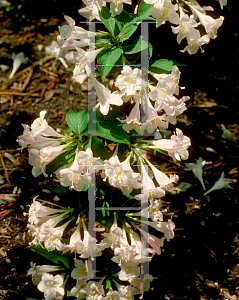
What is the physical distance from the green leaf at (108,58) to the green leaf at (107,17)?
0.40 feet

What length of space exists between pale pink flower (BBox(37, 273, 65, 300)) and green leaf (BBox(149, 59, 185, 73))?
5.12 ft

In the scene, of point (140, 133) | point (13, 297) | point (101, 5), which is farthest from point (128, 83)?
point (13, 297)

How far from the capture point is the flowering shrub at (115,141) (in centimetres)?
160

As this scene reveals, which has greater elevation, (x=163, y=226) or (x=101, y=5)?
(x=101, y=5)

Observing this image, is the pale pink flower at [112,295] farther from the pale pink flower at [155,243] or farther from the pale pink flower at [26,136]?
the pale pink flower at [26,136]

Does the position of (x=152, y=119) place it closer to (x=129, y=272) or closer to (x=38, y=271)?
(x=129, y=272)

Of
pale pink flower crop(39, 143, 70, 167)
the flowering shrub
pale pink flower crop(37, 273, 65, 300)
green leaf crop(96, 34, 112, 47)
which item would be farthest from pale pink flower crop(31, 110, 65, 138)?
pale pink flower crop(37, 273, 65, 300)

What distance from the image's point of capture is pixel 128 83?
156 centimetres

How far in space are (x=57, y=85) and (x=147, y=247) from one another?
2.22 m

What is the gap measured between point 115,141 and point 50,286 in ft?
3.67

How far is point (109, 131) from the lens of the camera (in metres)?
1.70

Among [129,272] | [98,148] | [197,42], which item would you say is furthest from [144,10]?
[129,272]

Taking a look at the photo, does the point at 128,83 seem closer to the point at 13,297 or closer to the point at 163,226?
the point at 163,226

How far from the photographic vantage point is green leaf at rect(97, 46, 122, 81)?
1623 mm
